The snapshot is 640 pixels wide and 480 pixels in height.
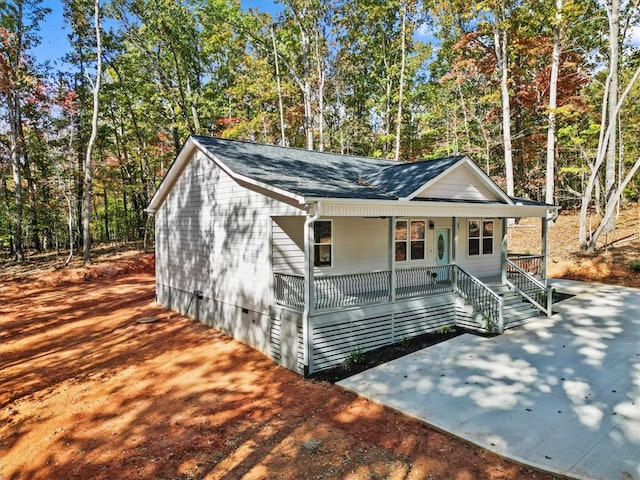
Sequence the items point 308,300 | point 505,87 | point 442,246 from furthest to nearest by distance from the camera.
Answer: point 505,87, point 442,246, point 308,300

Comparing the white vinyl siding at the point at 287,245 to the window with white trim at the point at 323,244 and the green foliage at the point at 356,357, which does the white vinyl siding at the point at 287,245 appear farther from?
the green foliage at the point at 356,357

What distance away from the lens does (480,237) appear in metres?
14.5

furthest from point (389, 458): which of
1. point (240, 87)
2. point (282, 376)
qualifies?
point (240, 87)

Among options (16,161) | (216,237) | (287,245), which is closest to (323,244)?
(287,245)

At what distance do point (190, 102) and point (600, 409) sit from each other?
2692 cm

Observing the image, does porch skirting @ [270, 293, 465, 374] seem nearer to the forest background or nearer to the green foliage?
the green foliage

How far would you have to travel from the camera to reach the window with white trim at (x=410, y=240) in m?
12.4

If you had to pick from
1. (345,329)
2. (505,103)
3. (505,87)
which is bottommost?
(345,329)

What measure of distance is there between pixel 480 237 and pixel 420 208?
19.1ft

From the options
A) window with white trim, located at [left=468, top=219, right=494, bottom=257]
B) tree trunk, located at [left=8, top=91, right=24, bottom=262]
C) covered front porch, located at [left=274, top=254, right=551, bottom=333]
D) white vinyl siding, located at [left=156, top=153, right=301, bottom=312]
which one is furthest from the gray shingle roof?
tree trunk, located at [left=8, top=91, right=24, bottom=262]

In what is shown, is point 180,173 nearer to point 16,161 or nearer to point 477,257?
point 477,257

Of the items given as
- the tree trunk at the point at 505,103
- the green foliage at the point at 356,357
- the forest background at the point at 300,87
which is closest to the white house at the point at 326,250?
the green foliage at the point at 356,357

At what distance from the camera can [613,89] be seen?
18141 millimetres

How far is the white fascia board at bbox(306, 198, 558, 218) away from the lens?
8211mm
